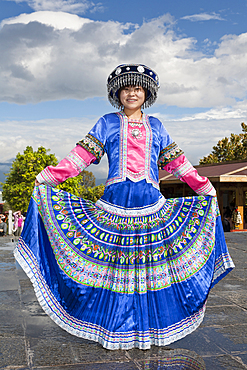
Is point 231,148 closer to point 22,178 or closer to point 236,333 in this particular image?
point 22,178

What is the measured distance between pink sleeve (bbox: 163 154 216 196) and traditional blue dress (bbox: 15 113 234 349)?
0.04 metres

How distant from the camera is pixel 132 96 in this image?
9.57 ft

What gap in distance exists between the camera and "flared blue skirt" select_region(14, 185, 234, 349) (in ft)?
8.27

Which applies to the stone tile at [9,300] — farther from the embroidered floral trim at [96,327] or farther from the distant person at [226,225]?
the distant person at [226,225]

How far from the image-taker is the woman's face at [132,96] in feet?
9.57

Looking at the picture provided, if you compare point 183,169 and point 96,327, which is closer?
point 96,327

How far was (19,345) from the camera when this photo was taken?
8.41ft

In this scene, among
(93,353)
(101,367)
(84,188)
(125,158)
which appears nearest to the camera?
(101,367)

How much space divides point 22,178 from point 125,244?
86.5ft

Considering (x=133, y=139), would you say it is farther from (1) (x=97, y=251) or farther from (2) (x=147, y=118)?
(1) (x=97, y=251)

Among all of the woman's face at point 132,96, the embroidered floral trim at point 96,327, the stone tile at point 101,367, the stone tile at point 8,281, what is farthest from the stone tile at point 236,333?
the stone tile at point 8,281

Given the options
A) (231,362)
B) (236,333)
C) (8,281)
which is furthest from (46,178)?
(8,281)

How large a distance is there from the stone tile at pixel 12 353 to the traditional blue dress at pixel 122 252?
30 centimetres

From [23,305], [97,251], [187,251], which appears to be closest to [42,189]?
[97,251]
